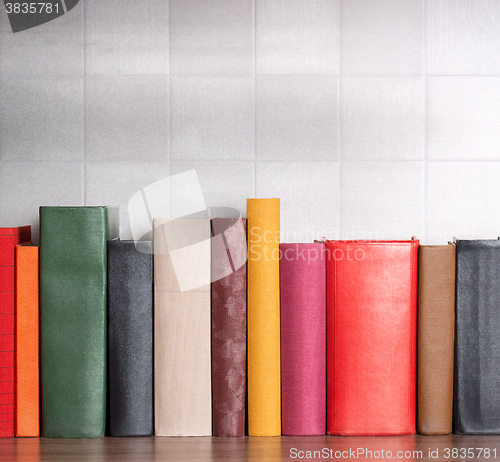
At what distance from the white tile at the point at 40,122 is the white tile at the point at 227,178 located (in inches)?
8.5

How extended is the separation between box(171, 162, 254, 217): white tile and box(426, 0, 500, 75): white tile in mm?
428

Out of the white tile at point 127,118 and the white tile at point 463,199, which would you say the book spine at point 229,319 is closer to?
the white tile at point 127,118

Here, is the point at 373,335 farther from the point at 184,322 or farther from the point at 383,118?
the point at 383,118

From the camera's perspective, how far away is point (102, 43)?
0.95 metres

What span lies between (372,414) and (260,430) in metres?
0.19

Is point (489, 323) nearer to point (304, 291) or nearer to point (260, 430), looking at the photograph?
point (304, 291)

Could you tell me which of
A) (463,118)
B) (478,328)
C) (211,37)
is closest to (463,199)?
(463,118)

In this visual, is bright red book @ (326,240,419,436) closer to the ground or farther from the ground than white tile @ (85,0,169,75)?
closer to the ground

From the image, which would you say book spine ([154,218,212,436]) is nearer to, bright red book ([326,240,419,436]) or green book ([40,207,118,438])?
green book ([40,207,118,438])

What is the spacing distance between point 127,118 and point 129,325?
0.42 m

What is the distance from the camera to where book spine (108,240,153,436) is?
786mm

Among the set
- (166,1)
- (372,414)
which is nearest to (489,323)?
(372,414)

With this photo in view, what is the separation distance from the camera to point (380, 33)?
96 centimetres

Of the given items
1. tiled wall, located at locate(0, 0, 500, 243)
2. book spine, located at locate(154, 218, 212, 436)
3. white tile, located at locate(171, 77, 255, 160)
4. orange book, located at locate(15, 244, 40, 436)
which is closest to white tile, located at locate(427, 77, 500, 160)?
tiled wall, located at locate(0, 0, 500, 243)
